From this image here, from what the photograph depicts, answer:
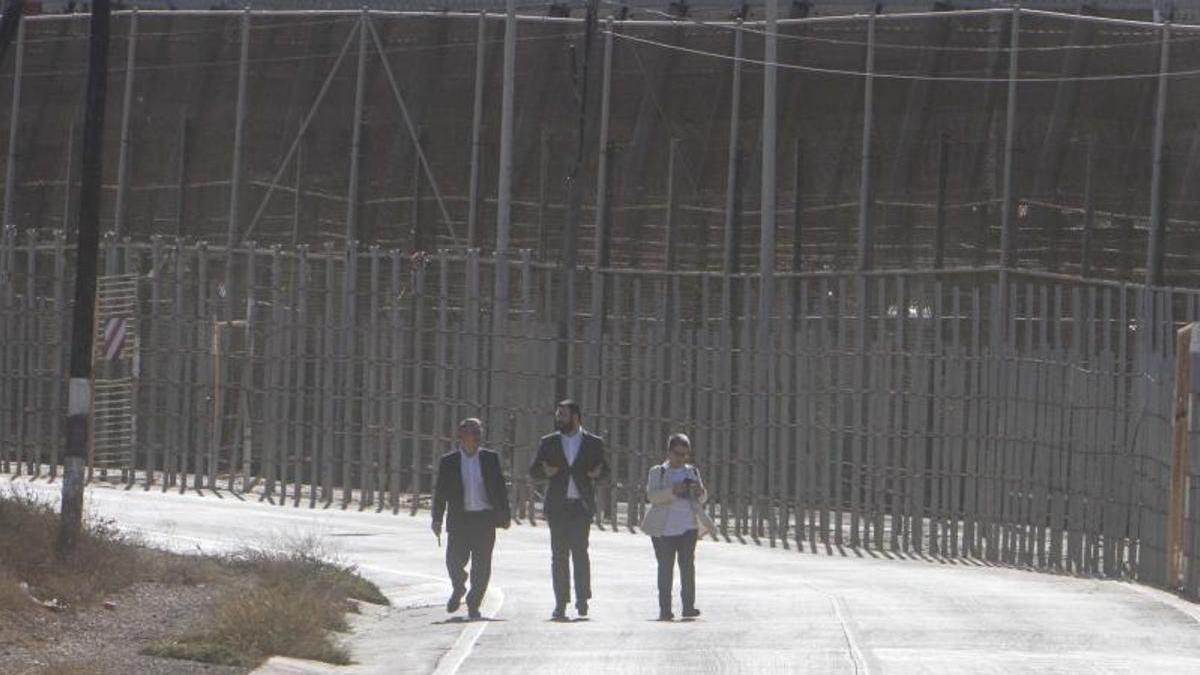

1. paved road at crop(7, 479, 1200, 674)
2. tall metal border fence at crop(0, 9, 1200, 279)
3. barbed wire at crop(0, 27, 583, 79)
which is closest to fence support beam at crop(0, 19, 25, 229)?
tall metal border fence at crop(0, 9, 1200, 279)

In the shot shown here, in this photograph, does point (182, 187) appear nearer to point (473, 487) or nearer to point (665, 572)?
point (473, 487)

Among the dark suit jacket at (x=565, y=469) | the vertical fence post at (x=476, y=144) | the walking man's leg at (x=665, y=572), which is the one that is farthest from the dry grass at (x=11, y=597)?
the vertical fence post at (x=476, y=144)

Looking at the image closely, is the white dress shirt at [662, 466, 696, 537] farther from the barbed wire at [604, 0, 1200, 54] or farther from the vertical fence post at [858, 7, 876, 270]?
the barbed wire at [604, 0, 1200, 54]

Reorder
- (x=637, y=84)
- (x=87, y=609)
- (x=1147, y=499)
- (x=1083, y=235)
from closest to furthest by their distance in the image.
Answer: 1. (x=87, y=609)
2. (x=1147, y=499)
3. (x=1083, y=235)
4. (x=637, y=84)

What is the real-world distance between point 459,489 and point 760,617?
8.71 ft

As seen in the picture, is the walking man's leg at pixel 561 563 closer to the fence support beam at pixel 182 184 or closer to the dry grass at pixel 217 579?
the dry grass at pixel 217 579

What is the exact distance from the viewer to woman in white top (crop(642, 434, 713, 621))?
18625mm

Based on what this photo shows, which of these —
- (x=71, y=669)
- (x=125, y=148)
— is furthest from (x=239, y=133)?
(x=71, y=669)

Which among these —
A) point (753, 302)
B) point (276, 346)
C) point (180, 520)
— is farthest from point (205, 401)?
point (753, 302)

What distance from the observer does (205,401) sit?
31266mm

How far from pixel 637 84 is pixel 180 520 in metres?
16.7

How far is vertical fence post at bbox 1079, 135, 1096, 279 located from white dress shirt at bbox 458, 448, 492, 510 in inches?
757

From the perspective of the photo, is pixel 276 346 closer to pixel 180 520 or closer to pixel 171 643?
pixel 180 520

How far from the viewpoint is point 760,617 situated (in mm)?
18359
